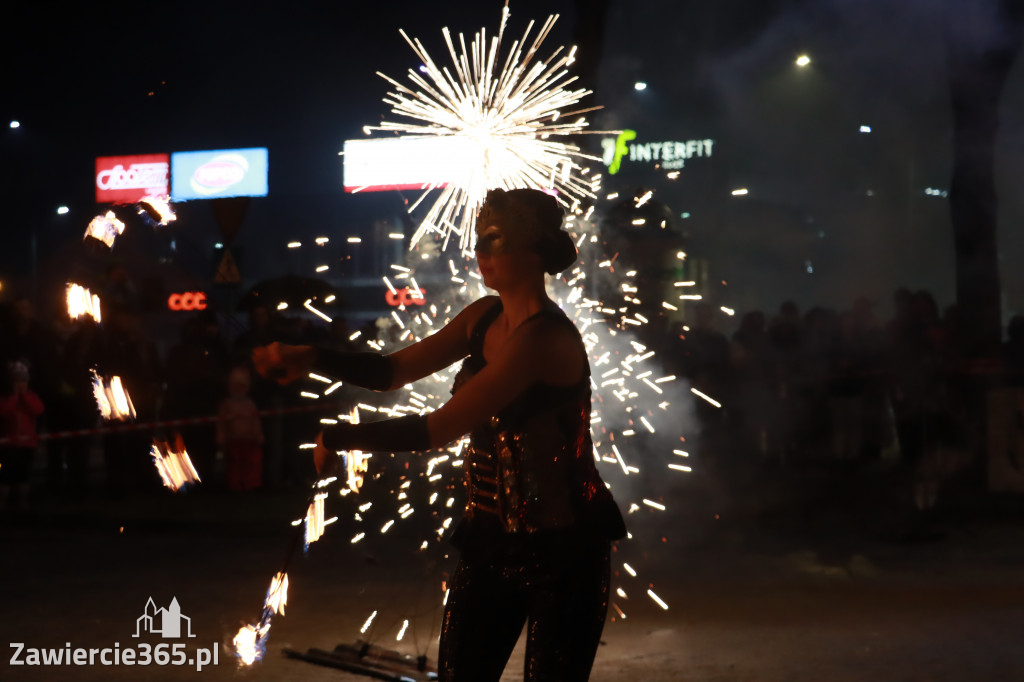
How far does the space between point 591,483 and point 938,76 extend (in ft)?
33.0

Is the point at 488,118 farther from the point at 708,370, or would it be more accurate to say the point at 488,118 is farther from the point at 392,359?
the point at 708,370

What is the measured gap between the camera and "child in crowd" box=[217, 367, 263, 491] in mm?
10422

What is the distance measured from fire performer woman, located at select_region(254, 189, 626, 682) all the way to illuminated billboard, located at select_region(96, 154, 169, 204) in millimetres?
31110

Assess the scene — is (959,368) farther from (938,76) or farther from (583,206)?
(583,206)

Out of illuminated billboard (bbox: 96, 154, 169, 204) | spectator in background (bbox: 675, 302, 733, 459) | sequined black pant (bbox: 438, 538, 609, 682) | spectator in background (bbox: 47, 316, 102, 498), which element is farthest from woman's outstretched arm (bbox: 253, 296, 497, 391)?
illuminated billboard (bbox: 96, 154, 169, 204)

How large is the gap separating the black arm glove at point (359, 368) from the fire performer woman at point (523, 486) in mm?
290

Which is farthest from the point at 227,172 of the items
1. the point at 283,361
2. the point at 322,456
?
the point at 322,456

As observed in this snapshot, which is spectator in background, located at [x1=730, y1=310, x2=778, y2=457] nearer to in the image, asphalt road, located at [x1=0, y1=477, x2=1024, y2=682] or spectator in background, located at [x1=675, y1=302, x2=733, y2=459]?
spectator in background, located at [x1=675, y1=302, x2=733, y2=459]

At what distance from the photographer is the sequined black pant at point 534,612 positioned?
2434 millimetres

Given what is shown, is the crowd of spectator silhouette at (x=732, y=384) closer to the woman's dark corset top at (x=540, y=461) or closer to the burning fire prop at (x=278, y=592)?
the burning fire prop at (x=278, y=592)

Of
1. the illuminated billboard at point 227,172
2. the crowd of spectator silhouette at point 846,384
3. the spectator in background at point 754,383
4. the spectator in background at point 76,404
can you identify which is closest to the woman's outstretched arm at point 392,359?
the crowd of spectator silhouette at point 846,384

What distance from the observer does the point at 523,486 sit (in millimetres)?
2471

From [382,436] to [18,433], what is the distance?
27.0 ft

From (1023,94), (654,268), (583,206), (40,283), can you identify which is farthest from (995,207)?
(40,283)
